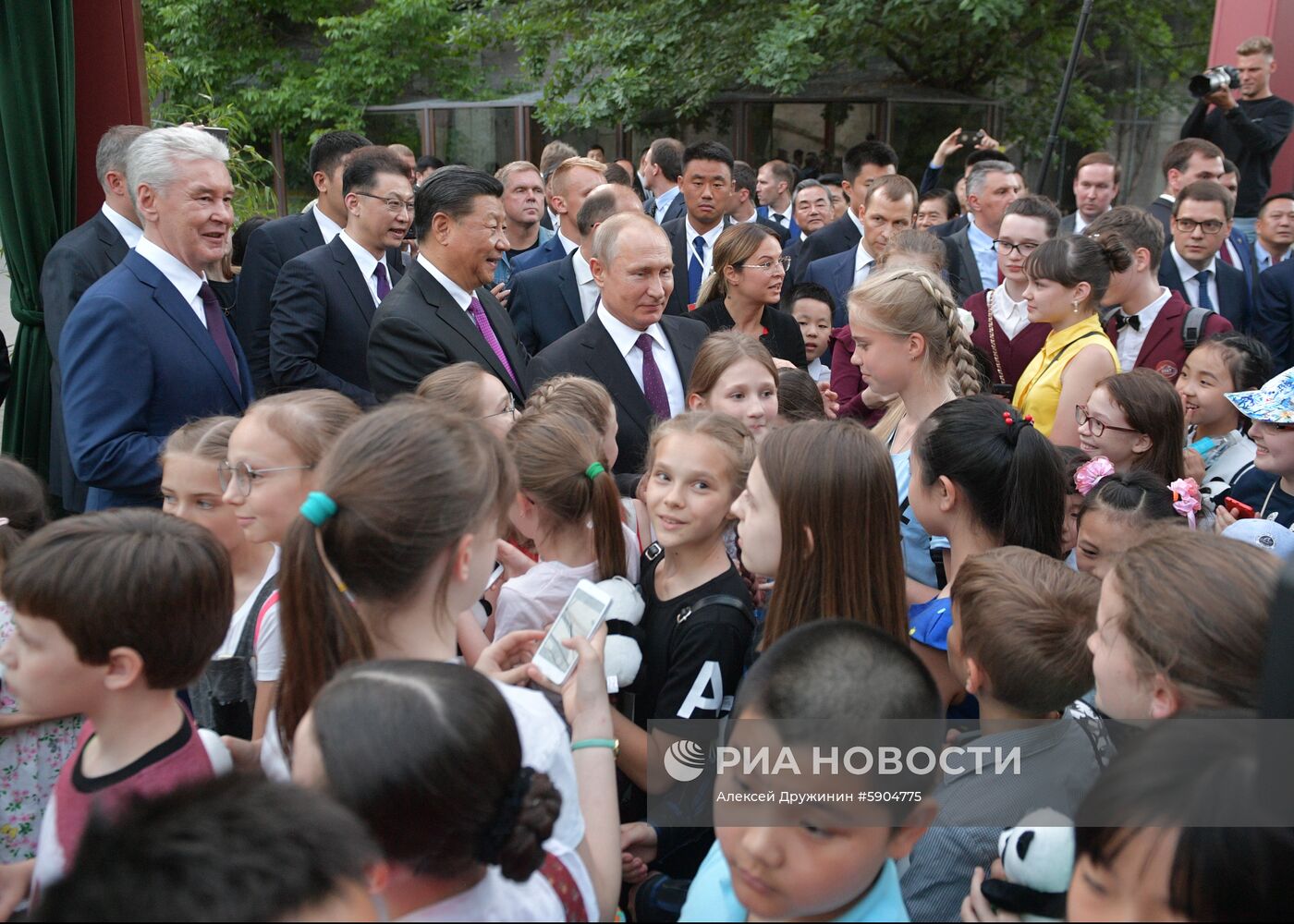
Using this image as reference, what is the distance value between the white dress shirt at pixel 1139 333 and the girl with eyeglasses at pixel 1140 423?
1.24 metres

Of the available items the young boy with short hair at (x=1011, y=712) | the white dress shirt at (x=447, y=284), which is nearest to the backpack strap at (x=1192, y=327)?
the young boy with short hair at (x=1011, y=712)

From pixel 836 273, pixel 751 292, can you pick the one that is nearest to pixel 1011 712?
pixel 751 292

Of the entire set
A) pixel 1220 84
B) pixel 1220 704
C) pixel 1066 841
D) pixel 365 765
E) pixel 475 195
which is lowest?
pixel 1066 841

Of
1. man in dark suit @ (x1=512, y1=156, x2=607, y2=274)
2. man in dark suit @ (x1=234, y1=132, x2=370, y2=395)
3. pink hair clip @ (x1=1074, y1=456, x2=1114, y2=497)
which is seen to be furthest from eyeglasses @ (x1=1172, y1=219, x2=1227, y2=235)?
man in dark suit @ (x1=234, y1=132, x2=370, y2=395)

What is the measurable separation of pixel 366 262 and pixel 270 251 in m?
0.83

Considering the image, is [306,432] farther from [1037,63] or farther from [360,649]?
[1037,63]

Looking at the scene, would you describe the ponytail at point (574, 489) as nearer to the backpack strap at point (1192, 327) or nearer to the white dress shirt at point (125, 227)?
the white dress shirt at point (125, 227)

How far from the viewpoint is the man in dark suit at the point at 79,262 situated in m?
3.74

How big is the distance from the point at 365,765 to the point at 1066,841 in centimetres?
102

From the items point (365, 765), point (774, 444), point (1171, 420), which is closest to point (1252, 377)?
point (1171, 420)

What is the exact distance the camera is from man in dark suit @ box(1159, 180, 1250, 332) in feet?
17.0

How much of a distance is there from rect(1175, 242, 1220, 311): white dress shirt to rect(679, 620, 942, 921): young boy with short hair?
4.57 meters

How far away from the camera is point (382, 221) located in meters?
4.57

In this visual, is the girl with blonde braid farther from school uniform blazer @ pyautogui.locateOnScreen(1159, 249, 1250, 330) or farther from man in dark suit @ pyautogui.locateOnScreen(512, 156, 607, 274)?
man in dark suit @ pyautogui.locateOnScreen(512, 156, 607, 274)
